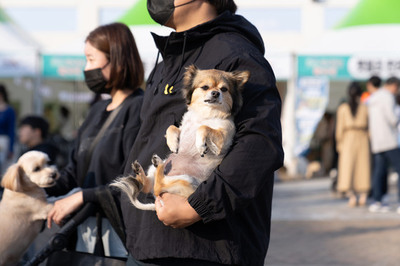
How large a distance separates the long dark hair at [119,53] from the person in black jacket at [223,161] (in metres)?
0.95

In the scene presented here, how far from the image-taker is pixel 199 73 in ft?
7.72

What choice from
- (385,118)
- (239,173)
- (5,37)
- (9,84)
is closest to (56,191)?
(239,173)

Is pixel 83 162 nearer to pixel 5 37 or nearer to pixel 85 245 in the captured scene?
pixel 85 245

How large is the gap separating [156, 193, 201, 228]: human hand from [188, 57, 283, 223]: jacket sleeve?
0.03m

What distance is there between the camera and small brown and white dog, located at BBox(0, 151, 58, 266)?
3.60 meters

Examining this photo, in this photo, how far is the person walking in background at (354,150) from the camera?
35.8 feet

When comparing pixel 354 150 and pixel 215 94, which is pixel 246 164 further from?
pixel 354 150

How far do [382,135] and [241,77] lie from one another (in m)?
8.50

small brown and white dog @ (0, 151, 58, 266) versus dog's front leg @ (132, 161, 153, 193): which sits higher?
dog's front leg @ (132, 161, 153, 193)

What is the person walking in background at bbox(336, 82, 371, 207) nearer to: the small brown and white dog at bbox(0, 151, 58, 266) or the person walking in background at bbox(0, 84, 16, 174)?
the person walking in background at bbox(0, 84, 16, 174)

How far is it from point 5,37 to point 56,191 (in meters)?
12.2

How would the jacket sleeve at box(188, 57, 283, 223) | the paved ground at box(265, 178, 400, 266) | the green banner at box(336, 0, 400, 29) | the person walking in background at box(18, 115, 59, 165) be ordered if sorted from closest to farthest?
the jacket sleeve at box(188, 57, 283, 223) → the person walking in background at box(18, 115, 59, 165) → the paved ground at box(265, 178, 400, 266) → the green banner at box(336, 0, 400, 29)

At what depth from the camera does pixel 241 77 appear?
2.23 meters

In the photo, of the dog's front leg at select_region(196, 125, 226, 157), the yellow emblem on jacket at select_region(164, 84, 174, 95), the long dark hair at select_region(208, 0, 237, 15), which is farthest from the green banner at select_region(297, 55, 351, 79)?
the dog's front leg at select_region(196, 125, 226, 157)
